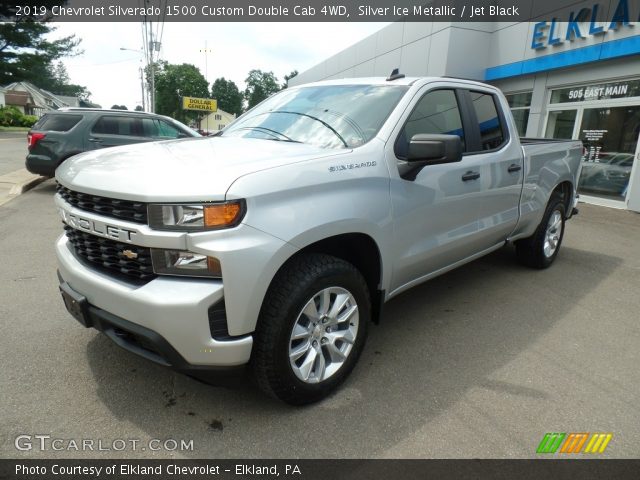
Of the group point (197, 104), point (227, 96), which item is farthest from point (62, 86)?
point (197, 104)

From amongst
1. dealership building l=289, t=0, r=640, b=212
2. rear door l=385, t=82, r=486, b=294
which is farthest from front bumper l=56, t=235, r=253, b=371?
dealership building l=289, t=0, r=640, b=212

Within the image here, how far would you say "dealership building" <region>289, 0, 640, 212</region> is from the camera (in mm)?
9367

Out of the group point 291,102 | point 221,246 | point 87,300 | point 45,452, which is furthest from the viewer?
point 291,102

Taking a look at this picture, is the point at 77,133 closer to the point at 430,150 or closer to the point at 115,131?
the point at 115,131

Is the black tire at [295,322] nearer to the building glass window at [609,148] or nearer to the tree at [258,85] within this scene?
A: the building glass window at [609,148]

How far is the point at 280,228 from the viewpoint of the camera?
205cm

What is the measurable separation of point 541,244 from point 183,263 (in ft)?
13.8

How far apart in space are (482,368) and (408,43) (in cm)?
1502

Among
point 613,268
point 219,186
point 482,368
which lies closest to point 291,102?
point 219,186

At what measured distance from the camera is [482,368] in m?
2.92

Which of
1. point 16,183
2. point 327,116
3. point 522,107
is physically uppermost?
point 522,107

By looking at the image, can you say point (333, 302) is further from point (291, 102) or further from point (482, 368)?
point (291, 102)

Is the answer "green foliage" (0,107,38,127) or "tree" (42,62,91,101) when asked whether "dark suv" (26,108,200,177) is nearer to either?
"green foliage" (0,107,38,127)

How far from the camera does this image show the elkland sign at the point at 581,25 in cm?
918
